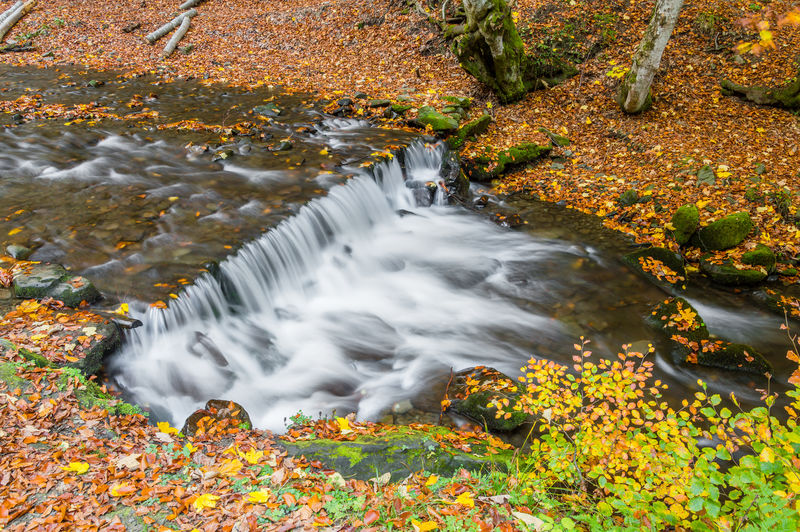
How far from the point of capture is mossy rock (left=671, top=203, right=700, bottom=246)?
25.0 ft

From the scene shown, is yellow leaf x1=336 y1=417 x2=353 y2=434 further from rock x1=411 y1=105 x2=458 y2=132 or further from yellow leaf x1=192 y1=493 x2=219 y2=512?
rock x1=411 y1=105 x2=458 y2=132

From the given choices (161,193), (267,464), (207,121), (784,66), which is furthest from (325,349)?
(784,66)

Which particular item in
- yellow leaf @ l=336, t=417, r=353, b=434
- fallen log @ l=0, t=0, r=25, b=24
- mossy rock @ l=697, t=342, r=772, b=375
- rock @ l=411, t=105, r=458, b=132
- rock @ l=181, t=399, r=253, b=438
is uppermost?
fallen log @ l=0, t=0, r=25, b=24

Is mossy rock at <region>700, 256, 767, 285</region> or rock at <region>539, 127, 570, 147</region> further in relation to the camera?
rock at <region>539, 127, 570, 147</region>

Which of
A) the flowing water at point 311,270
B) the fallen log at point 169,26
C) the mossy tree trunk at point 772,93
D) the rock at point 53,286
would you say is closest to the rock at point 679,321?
the flowing water at point 311,270

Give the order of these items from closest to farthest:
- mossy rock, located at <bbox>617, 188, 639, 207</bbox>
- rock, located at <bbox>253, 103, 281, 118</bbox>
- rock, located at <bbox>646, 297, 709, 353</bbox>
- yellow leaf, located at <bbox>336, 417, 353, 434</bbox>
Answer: yellow leaf, located at <bbox>336, 417, 353, 434</bbox>, rock, located at <bbox>646, 297, 709, 353</bbox>, mossy rock, located at <bbox>617, 188, 639, 207</bbox>, rock, located at <bbox>253, 103, 281, 118</bbox>

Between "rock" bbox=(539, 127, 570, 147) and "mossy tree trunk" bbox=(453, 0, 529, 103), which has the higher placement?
"mossy tree trunk" bbox=(453, 0, 529, 103)

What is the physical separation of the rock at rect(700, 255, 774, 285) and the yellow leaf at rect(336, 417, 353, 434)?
6.37 meters

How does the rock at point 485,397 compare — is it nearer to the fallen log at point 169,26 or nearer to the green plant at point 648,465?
the green plant at point 648,465

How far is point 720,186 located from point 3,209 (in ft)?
39.9

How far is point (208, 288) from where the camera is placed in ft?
20.1

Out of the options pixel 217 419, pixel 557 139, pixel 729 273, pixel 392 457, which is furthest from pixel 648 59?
pixel 217 419

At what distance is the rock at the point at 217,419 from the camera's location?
13.9 ft

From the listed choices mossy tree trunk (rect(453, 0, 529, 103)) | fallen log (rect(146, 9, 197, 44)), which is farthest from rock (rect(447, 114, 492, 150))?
fallen log (rect(146, 9, 197, 44))
